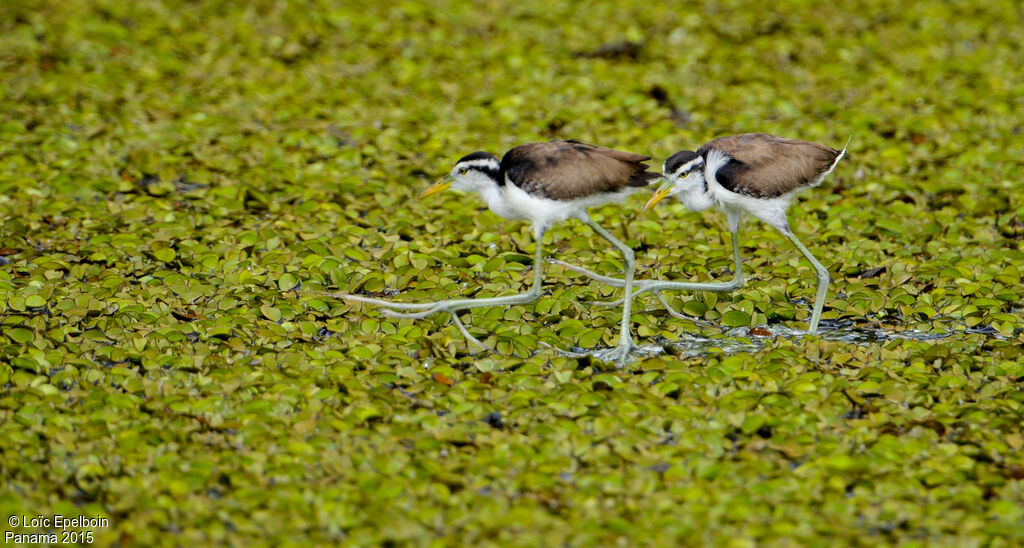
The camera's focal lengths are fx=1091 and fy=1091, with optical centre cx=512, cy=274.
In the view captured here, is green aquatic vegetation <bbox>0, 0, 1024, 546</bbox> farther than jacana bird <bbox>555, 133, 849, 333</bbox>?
No

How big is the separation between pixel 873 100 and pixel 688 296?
4.04 m

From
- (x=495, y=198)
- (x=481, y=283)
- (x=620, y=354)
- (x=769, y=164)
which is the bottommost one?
(x=481, y=283)

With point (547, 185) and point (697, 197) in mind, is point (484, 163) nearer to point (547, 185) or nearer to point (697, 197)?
point (547, 185)

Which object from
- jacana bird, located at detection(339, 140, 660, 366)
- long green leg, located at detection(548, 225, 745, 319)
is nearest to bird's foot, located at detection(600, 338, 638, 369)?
jacana bird, located at detection(339, 140, 660, 366)

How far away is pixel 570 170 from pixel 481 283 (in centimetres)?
139

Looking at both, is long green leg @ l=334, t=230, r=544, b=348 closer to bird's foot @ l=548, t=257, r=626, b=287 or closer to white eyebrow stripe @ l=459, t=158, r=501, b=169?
bird's foot @ l=548, t=257, r=626, b=287

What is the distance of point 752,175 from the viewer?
20.9 ft

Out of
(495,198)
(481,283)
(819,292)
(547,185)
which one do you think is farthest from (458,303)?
(819,292)

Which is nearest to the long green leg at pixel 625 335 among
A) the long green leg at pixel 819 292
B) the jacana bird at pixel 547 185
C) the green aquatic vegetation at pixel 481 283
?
the jacana bird at pixel 547 185

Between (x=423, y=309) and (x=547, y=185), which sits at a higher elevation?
(x=547, y=185)

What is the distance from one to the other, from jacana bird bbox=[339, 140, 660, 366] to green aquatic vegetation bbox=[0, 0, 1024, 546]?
0.20m

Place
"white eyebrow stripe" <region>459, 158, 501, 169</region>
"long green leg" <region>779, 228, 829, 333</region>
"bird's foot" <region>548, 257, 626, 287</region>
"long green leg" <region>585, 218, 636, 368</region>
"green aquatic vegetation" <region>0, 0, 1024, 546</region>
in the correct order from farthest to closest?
"bird's foot" <region>548, 257, 626, 287</region>
"long green leg" <region>779, 228, 829, 333</region>
"white eyebrow stripe" <region>459, 158, 501, 169</region>
"long green leg" <region>585, 218, 636, 368</region>
"green aquatic vegetation" <region>0, 0, 1024, 546</region>

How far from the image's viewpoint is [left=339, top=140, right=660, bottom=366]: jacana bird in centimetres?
631

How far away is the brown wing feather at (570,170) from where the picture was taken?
6.29 meters
